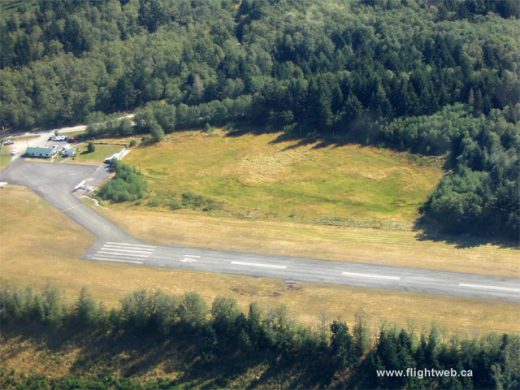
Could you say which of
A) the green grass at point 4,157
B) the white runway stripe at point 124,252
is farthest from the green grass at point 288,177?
the green grass at point 4,157

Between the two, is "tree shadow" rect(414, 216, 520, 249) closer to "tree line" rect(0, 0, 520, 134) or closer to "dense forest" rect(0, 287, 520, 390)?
"dense forest" rect(0, 287, 520, 390)

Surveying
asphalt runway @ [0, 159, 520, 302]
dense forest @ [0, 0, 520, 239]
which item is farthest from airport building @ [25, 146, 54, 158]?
asphalt runway @ [0, 159, 520, 302]

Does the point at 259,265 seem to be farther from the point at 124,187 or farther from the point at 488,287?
the point at 124,187

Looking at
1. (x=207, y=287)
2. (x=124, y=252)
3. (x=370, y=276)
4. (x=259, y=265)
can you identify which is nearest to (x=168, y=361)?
(x=207, y=287)

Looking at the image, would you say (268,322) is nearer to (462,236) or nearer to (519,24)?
(462,236)

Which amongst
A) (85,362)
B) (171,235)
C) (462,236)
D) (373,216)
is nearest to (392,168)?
(373,216)
